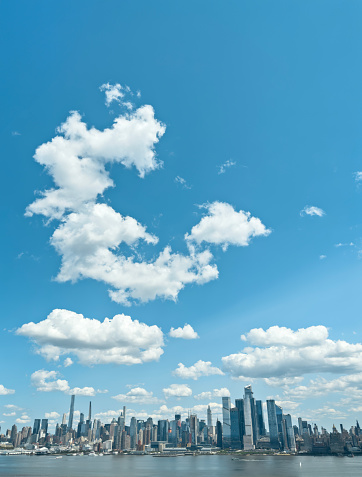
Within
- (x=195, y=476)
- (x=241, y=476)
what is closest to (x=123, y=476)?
(x=195, y=476)

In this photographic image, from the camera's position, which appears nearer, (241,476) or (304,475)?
(241,476)

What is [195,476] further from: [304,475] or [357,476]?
[357,476]

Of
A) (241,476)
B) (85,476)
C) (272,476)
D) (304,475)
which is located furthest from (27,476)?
(304,475)

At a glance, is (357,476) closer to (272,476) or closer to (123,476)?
(272,476)

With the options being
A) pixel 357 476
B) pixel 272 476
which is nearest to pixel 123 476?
pixel 272 476

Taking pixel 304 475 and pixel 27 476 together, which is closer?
pixel 27 476

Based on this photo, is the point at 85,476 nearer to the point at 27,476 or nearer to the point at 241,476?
the point at 27,476

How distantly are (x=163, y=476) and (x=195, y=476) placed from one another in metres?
14.8

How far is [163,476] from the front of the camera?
159m

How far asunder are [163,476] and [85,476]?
34.7m

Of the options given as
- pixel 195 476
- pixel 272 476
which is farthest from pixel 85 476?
pixel 272 476

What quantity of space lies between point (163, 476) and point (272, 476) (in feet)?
159

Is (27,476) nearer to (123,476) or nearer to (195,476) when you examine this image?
(123,476)

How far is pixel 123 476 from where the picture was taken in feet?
517
